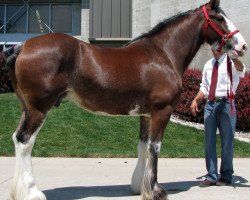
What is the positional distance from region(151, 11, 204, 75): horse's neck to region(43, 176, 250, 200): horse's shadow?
5.72 ft

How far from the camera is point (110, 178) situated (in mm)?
7266

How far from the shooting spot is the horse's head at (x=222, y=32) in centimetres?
595

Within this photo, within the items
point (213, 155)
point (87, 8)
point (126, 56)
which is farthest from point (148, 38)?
point (87, 8)

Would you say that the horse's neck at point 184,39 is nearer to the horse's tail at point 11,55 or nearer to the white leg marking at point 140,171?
the white leg marking at point 140,171

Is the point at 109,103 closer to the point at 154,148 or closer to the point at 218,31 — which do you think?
the point at 154,148

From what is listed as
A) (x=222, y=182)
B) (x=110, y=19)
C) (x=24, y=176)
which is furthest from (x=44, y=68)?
(x=110, y=19)

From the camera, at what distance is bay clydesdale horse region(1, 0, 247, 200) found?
5402 mm

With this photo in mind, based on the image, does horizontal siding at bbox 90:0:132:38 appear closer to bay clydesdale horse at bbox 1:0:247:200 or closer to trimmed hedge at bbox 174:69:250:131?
trimmed hedge at bbox 174:69:250:131

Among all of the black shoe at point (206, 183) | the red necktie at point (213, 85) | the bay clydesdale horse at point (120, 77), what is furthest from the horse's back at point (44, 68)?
the black shoe at point (206, 183)

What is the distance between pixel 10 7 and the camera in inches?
890

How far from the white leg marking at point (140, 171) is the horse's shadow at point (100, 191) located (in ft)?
0.39

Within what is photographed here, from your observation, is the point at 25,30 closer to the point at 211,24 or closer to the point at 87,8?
the point at 87,8

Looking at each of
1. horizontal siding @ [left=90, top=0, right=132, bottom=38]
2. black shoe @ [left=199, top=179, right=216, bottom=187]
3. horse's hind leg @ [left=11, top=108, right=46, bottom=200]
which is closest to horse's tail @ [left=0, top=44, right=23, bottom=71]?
horse's hind leg @ [left=11, top=108, right=46, bottom=200]

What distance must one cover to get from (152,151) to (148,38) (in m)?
1.54
